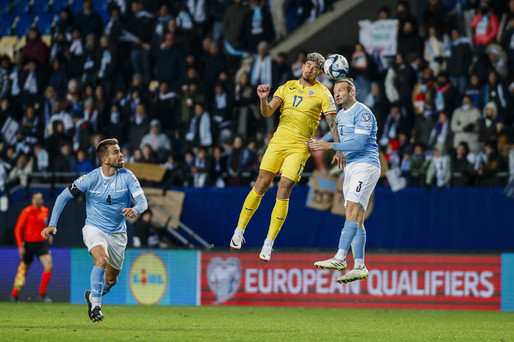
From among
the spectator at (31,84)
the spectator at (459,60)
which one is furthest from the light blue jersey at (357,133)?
the spectator at (31,84)

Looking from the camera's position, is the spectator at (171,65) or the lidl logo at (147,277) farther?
the spectator at (171,65)

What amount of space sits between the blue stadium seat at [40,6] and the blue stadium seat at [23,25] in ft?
0.99

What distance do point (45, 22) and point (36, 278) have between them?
10.2 m

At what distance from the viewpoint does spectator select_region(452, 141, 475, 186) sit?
64.6 ft

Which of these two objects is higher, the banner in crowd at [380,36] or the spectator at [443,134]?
the banner in crowd at [380,36]

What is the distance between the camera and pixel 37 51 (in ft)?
82.3

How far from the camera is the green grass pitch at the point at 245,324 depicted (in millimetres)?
11602

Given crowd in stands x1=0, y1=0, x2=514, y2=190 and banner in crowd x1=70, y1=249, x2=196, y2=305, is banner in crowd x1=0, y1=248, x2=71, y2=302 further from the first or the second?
crowd in stands x1=0, y1=0, x2=514, y2=190

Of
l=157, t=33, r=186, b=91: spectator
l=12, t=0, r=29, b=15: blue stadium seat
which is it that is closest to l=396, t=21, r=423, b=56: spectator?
l=157, t=33, r=186, b=91: spectator

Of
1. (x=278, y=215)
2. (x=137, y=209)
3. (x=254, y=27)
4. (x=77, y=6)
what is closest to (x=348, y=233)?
(x=278, y=215)

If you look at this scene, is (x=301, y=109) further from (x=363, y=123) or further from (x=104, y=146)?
(x=104, y=146)

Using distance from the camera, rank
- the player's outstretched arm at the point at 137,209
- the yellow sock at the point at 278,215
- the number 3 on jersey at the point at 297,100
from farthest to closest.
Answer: the yellow sock at the point at 278,215 < the number 3 on jersey at the point at 297,100 < the player's outstretched arm at the point at 137,209

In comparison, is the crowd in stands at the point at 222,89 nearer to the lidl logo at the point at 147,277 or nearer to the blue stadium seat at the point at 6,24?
the lidl logo at the point at 147,277

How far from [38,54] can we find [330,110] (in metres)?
14.0
